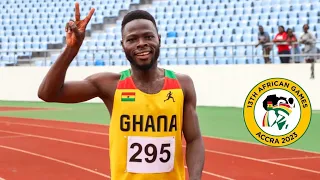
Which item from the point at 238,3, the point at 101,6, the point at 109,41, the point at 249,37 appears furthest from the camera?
the point at 101,6

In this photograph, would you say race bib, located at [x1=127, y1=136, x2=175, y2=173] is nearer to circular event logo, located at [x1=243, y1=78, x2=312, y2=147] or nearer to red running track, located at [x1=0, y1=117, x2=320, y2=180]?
red running track, located at [x1=0, y1=117, x2=320, y2=180]

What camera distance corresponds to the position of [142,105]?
11.2 feet

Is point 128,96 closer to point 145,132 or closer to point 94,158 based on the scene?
point 145,132

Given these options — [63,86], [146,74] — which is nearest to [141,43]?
[146,74]

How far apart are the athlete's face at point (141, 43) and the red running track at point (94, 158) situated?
5.52 metres

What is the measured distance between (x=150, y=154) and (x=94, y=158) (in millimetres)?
7069

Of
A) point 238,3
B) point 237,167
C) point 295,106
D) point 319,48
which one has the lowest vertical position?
point 237,167

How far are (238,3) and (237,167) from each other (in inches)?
608

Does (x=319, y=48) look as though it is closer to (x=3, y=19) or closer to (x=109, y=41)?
(x=109, y=41)

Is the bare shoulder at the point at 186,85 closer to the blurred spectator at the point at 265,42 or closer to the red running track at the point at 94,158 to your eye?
the red running track at the point at 94,158

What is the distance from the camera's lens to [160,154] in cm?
348

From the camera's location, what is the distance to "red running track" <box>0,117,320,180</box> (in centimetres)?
905

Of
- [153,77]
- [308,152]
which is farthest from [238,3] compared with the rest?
[153,77]

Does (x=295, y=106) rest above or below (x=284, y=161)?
above
